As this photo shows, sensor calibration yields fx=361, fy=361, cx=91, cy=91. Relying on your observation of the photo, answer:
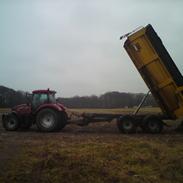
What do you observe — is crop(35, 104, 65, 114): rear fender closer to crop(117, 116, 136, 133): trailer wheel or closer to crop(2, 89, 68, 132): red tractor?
crop(2, 89, 68, 132): red tractor

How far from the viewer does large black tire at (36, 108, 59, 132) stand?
18141mm

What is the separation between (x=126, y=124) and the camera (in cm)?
1714

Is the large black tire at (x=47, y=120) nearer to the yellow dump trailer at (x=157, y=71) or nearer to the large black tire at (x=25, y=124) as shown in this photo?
the large black tire at (x=25, y=124)

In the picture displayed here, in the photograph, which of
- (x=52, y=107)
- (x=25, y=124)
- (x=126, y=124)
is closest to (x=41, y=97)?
(x=52, y=107)

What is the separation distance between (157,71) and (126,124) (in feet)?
9.49

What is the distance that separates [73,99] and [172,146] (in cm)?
5830

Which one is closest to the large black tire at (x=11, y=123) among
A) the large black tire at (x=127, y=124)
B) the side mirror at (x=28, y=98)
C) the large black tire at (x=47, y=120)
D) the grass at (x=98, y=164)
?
the side mirror at (x=28, y=98)

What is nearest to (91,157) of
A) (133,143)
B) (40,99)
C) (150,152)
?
(150,152)

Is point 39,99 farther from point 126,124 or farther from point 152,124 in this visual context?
point 152,124

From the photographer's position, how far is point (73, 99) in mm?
70500

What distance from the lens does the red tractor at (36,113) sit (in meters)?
18.3

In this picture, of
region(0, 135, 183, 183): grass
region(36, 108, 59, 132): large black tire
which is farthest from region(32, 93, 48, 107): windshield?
region(0, 135, 183, 183): grass

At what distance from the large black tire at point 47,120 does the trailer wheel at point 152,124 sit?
14.5 feet

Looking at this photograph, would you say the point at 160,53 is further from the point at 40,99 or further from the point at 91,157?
the point at 91,157
